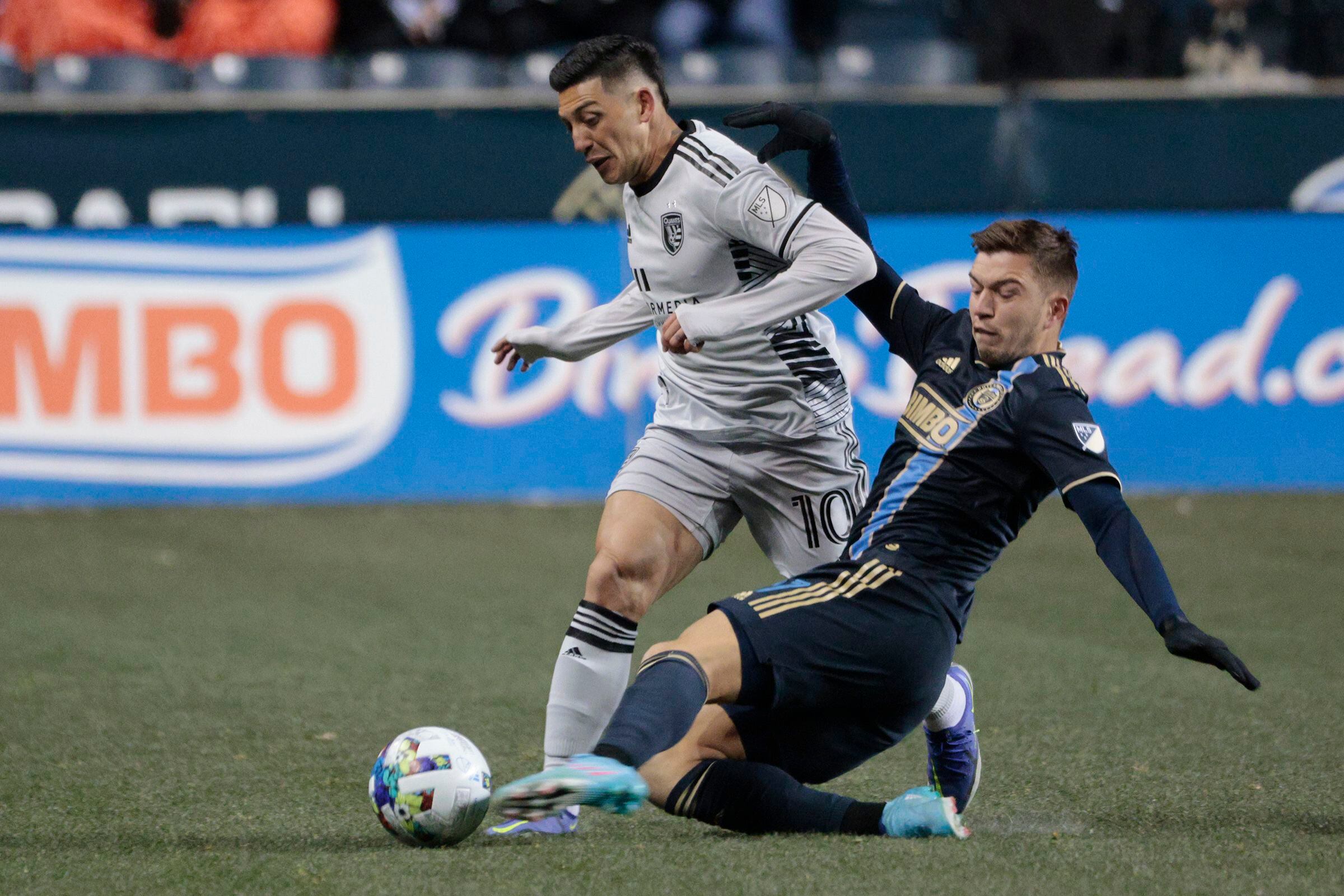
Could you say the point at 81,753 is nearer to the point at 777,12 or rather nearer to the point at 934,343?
the point at 934,343

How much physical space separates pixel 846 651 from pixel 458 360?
6011 mm

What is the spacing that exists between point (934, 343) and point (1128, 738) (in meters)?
1.48

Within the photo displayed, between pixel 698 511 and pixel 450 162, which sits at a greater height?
pixel 450 162

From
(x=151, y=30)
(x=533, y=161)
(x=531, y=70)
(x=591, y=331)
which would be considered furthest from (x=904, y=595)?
(x=151, y=30)

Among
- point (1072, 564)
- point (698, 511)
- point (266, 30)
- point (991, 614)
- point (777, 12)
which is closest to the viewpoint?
point (698, 511)

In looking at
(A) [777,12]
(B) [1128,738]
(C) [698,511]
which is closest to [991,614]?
(B) [1128,738]

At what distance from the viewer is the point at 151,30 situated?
35.6ft

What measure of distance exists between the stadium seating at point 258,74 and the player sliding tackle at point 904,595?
7.69 m

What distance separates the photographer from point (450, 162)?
9578mm

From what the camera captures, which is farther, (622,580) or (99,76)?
(99,76)

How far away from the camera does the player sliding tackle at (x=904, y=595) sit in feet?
10.3

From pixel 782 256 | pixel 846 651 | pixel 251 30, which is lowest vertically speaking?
pixel 846 651

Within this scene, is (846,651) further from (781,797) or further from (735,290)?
(735,290)

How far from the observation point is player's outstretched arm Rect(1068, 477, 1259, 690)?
2918 millimetres
